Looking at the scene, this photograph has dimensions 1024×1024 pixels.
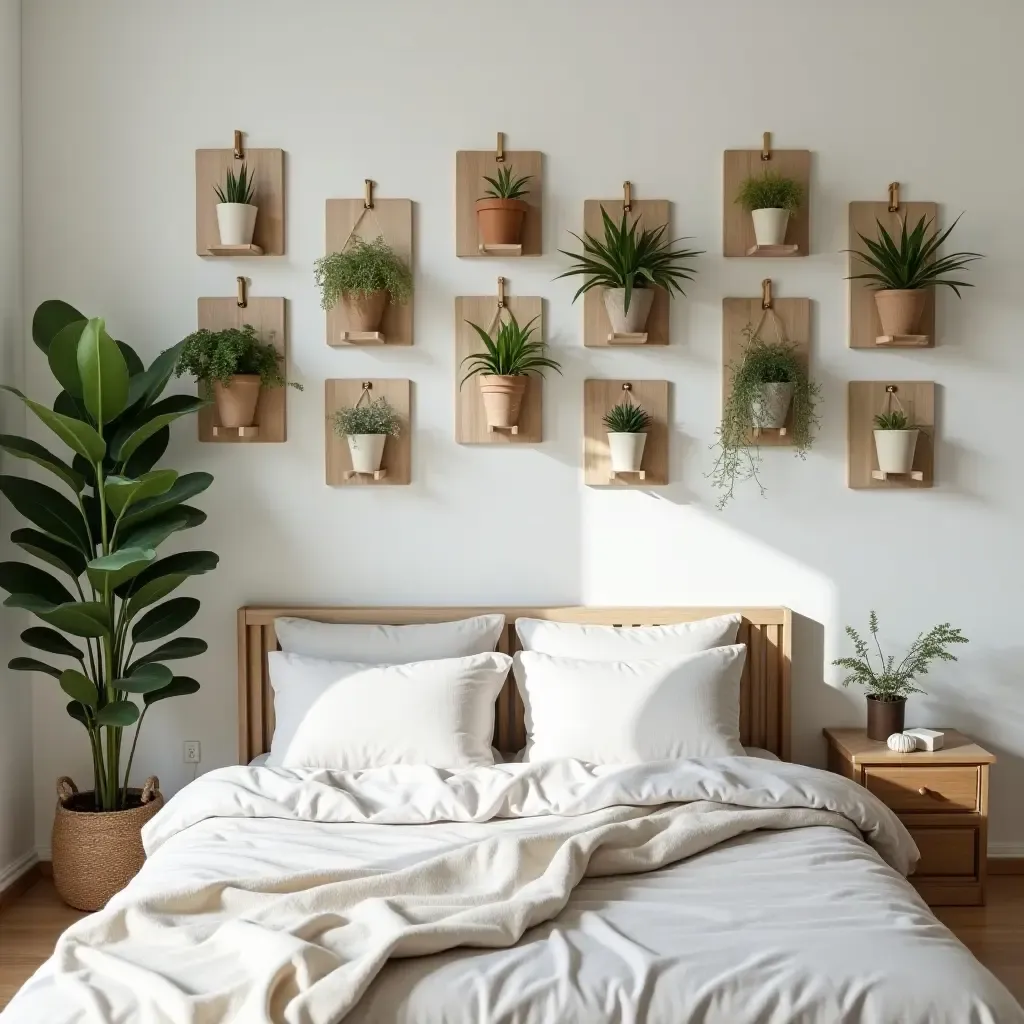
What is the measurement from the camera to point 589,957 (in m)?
2.10

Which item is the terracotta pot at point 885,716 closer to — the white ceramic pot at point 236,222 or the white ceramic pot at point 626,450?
the white ceramic pot at point 626,450

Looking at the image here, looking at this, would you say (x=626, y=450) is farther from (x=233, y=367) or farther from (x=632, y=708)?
(x=233, y=367)

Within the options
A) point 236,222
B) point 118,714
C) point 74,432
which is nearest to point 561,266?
point 236,222

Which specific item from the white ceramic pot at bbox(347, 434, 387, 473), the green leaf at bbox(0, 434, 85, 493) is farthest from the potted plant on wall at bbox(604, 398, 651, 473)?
the green leaf at bbox(0, 434, 85, 493)

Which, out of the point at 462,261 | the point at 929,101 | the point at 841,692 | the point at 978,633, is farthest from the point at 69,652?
the point at 929,101

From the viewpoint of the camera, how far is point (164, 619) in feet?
11.6

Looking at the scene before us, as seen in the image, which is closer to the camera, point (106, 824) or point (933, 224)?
point (106, 824)

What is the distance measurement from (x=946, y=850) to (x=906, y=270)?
1.86m

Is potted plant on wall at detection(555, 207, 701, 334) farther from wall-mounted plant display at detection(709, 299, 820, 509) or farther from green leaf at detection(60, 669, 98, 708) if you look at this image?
green leaf at detection(60, 669, 98, 708)

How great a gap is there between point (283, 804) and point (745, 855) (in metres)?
1.20

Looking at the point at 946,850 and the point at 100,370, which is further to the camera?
the point at 946,850

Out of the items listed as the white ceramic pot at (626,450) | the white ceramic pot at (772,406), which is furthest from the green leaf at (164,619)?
the white ceramic pot at (772,406)

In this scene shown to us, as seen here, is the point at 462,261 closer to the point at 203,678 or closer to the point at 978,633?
the point at 203,678

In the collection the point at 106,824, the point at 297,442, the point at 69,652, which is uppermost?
the point at 297,442
